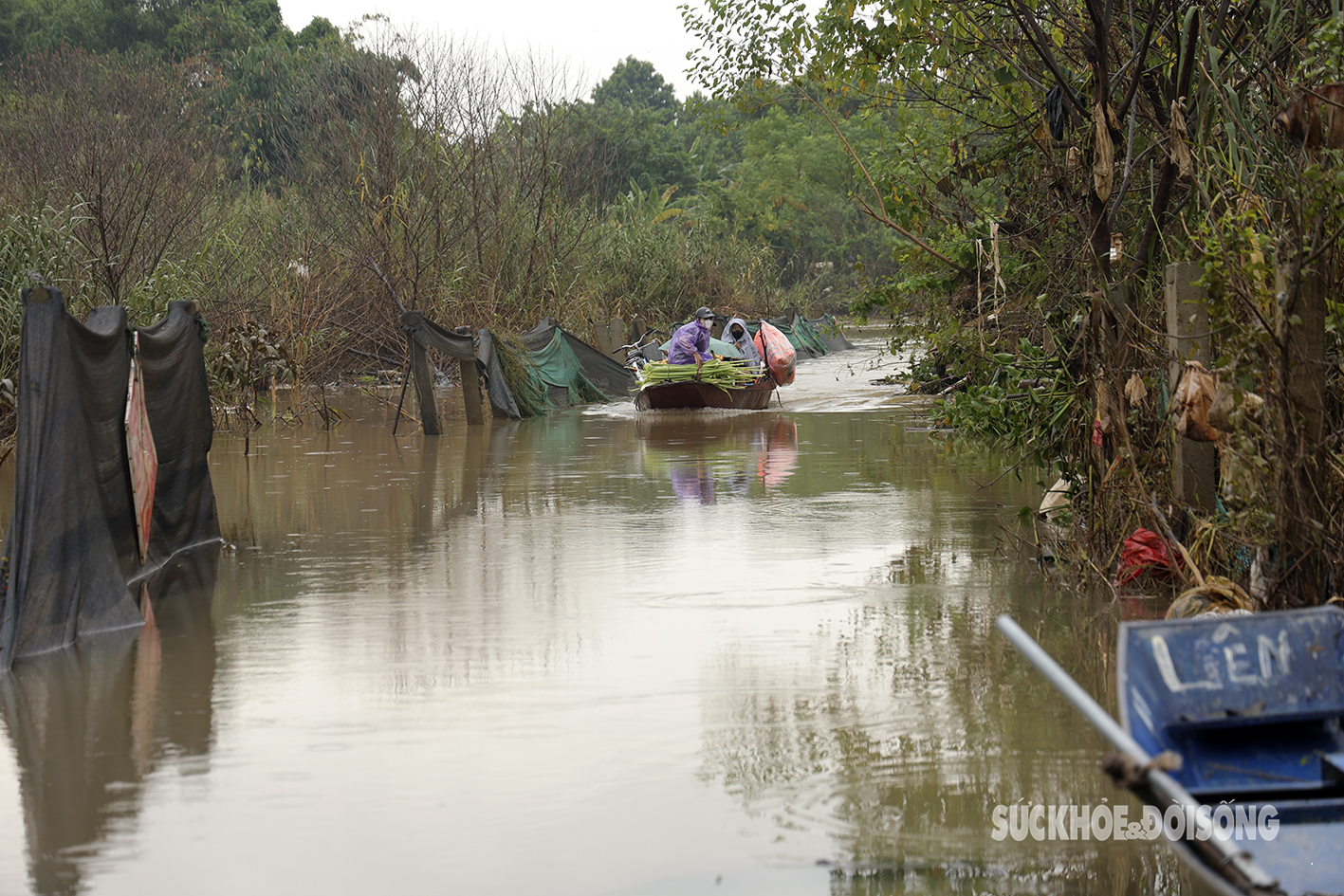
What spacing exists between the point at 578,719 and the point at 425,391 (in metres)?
13.7

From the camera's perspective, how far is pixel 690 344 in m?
22.9

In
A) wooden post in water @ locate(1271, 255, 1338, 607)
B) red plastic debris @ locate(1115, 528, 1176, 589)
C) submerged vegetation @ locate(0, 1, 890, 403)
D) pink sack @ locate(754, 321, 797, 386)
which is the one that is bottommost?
red plastic debris @ locate(1115, 528, 1176, 589)

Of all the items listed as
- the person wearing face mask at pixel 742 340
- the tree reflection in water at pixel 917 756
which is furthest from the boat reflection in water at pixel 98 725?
the person wearing face mask at pixel 742 340

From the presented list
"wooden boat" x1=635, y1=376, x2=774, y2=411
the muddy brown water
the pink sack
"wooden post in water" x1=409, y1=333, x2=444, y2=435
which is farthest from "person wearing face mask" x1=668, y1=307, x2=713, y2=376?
the muddy brown water

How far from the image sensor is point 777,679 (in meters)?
6.79

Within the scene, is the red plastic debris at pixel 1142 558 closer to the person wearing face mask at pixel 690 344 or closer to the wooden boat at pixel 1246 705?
the wooden boat at pixel 1246 705

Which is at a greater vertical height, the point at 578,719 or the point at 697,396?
the point at 697,396

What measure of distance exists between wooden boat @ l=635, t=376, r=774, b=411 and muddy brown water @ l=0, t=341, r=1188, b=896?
35.5ft

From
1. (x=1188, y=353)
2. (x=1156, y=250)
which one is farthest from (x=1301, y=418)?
(x=1156, y=250)

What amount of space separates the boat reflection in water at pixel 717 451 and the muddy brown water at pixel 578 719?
2.07 m

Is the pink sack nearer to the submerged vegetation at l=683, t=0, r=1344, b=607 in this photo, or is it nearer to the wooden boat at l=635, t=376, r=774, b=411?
the wooden boat at l=635, t=376, r=774, b=411

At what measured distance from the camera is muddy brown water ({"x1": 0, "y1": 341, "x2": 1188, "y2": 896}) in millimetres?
4730

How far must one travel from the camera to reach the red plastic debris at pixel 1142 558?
7969mm

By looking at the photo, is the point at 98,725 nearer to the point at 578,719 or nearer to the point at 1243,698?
the point at 578,719
